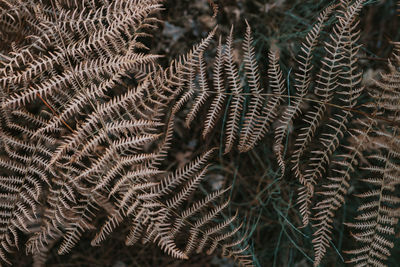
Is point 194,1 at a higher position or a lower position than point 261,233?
higher

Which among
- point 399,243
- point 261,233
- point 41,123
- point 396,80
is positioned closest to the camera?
point 396,80

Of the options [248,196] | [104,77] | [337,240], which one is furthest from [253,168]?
[104,77]

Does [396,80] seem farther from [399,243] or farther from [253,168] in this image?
[399,243]

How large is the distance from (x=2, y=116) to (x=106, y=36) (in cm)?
85

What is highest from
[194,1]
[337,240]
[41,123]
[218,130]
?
[194,1]

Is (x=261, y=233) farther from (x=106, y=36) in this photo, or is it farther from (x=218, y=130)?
(x=106, y=36)

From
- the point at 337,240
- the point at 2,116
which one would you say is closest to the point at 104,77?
the point at 2,116

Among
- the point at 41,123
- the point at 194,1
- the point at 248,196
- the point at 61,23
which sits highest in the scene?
the point at 61,23

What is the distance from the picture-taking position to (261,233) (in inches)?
102

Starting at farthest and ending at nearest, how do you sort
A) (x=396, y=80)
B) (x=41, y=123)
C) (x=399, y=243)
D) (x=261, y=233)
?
(x=261, y=233), (x=399, y=243), (x=41, y=123), (x=396, y=80)

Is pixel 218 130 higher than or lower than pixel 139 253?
higher

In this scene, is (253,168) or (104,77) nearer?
(104,77)

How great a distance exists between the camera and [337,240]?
8.27ft

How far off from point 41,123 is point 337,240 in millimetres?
2438
